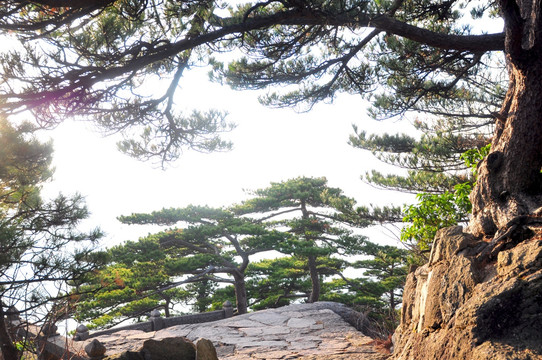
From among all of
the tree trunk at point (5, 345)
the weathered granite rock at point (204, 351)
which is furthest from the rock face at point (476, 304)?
the tree trunk at point (5, 345)

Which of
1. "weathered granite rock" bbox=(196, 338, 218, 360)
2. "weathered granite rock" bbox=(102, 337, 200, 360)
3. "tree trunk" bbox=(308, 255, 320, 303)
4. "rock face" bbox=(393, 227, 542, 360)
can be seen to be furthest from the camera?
"tree trunk" bbox=(308, 255, 320, 303)

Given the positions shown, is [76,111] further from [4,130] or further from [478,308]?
[478,308]

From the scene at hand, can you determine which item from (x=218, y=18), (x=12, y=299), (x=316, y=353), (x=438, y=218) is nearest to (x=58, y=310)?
(x=12, y=299)

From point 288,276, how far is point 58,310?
8.32m

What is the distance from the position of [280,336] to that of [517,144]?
436cm

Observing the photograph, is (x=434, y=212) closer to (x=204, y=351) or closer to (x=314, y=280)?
(x=204, y=351)

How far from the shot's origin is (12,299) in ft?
18.7

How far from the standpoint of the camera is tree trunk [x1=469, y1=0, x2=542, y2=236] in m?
4.27

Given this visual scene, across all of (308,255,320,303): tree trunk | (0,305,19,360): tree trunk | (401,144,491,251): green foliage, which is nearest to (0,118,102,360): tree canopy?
(0,305,19,360): tree trunk

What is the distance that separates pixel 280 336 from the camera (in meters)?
6.89

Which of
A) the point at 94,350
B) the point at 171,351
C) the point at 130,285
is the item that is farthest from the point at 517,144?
the point at 130,285

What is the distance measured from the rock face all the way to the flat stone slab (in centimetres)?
185

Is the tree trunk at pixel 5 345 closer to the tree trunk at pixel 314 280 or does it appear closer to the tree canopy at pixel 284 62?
the tree canopy at pixel 284 62

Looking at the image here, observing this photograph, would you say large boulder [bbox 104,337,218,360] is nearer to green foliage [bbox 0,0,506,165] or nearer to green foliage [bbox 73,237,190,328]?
green foliage [bbox 0,0,506,165]
